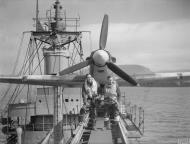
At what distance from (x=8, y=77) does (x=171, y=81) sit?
41.8 feet

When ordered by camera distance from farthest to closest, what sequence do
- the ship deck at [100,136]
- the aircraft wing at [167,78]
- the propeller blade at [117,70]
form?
the aircraft wing at [167,78], the propeller blade at [117,70], the ship deck at [100,136]

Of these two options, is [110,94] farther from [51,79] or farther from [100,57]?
[51,79]

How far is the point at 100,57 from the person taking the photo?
17734mm

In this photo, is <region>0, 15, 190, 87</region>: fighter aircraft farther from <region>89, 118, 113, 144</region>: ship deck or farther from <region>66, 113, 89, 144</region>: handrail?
<region>89, 118, 113, 144</region>: ship deck

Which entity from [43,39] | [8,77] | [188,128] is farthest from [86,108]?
[188,128]

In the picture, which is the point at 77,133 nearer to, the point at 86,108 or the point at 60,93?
the point at 86,108

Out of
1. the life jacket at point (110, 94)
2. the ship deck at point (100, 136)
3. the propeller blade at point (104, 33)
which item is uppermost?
the propeller blade at point (104, 33)

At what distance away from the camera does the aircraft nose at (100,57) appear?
17.8m

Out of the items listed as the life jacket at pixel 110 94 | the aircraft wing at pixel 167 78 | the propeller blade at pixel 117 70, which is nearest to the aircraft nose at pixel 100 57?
the propeller blade at pixel 117 70

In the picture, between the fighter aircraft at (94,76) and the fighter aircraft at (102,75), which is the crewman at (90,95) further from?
the fighter aircraft at (102,75)

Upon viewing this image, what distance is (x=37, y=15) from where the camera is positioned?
99.8 feet

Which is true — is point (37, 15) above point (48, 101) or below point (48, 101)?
above

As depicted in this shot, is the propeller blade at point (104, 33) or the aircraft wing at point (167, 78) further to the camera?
the aircraft wing at point (167, 78)

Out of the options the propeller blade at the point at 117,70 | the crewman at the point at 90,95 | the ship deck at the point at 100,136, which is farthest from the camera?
the propeller blade at the point at 117,70
